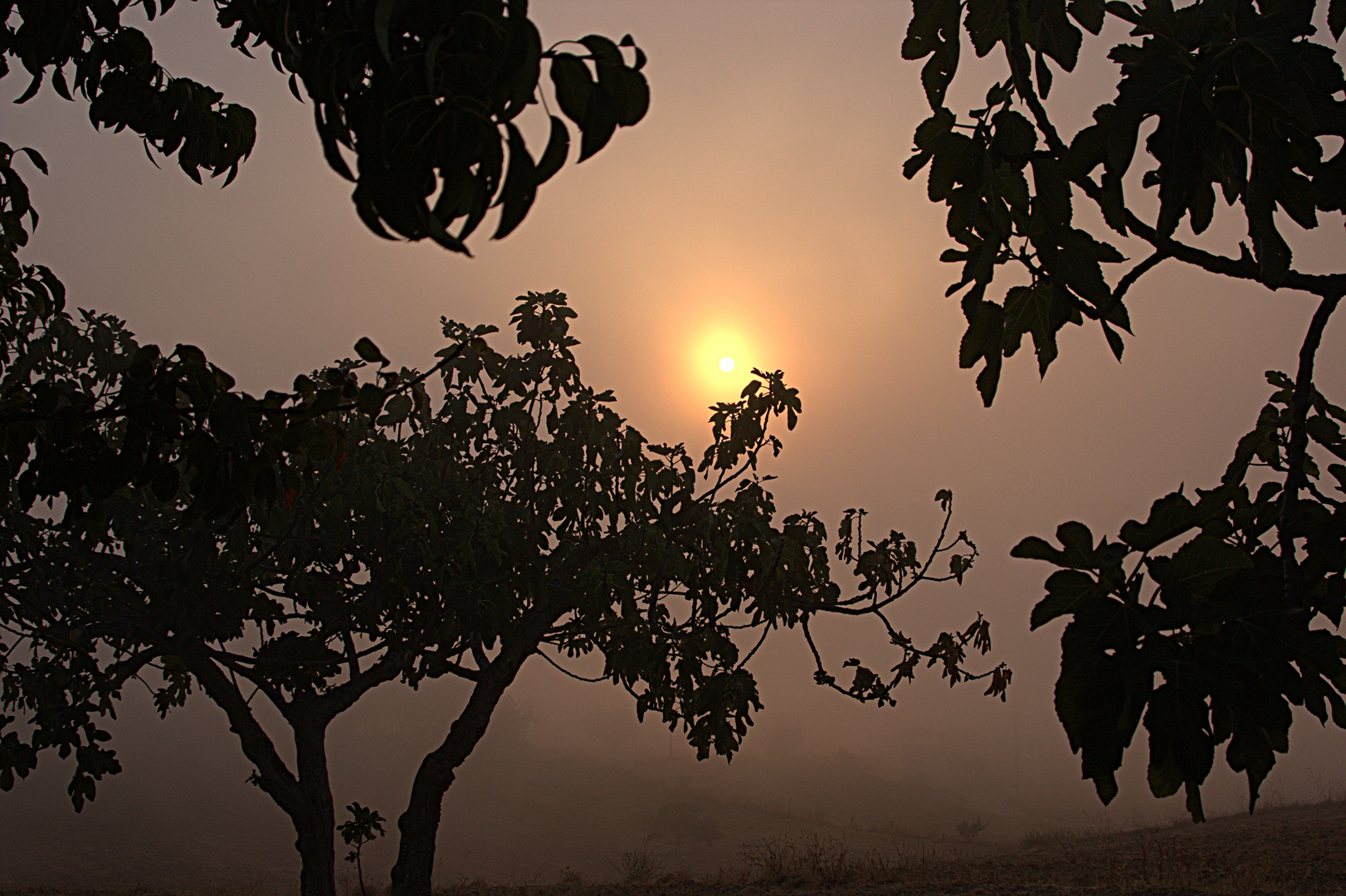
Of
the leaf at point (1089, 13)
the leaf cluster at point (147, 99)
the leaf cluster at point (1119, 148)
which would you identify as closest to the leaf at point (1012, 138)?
the leaf cluster at point (1119, 148)

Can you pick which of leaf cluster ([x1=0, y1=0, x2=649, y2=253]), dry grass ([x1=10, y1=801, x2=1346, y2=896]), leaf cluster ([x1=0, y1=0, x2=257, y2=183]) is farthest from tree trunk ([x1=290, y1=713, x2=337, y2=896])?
leaf cluster ([x1=0, y1=0, x2=649, y2=253])

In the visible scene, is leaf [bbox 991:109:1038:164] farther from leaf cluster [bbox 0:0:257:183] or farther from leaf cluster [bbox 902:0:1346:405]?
leaf cluster [bbox 0:0:257:183]

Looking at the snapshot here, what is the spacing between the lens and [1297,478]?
1.84 m

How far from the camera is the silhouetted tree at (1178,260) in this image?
1308mm

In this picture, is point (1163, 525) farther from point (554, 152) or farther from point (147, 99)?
point (147, 99)

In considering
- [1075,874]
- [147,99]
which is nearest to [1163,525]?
[147,99]

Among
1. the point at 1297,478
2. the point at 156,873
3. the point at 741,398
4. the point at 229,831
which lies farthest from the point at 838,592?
the point at 229,831

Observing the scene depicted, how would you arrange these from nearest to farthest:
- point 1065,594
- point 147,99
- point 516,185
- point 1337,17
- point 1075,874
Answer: point 516,185
point 1065,594
point 1337,17
point 147,99
point 1075,874

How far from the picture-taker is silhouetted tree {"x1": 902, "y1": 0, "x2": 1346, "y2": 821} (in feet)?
4.29

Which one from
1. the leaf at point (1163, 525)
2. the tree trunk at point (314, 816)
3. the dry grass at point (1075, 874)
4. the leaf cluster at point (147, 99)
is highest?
the leaf cluster at point (147, 99)

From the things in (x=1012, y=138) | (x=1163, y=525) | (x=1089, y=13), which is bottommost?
(x=1163, y=525)

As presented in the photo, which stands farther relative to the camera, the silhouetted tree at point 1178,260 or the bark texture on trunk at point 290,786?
the bark texture on trunk at point 290,786

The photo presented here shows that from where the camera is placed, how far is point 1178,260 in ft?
5.95

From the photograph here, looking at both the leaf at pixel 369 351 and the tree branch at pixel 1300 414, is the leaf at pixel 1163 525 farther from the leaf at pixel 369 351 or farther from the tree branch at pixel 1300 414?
the leaf at pixel 369 351
